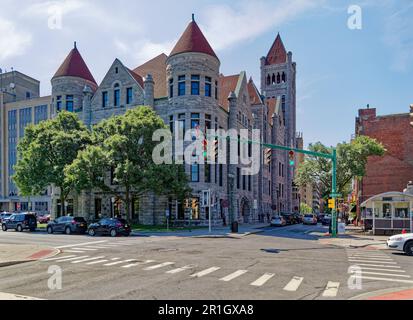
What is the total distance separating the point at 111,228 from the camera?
95.2ft

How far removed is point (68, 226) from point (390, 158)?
37639mm

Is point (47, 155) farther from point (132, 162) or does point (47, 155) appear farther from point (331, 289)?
point (331, 289)

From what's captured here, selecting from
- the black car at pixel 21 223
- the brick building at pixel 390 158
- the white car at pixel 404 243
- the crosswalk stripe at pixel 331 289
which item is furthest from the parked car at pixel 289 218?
the crosswalk stripe at pixel 331 289

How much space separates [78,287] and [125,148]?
25774 mm

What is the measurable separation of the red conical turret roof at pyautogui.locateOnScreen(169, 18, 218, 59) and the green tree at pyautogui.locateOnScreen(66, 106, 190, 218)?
32.5 feet

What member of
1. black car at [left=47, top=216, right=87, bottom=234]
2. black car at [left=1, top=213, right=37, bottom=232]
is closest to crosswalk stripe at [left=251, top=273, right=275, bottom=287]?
black car at [left=47, top=216, right=87, bottom=234]

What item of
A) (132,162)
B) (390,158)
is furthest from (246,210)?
(132,162)

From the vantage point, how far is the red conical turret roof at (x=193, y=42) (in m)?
41.1

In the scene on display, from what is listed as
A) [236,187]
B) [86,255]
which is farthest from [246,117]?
[86,255]

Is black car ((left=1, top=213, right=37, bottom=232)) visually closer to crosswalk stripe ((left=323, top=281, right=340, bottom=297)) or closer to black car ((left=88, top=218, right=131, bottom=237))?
black car ((left=88, top=218, right=131, bottom=237))

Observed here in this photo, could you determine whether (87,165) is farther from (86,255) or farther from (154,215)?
(86,255)

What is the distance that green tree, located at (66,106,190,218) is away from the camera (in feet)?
109

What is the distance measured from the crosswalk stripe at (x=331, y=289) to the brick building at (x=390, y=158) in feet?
125

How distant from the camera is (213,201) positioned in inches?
1606
